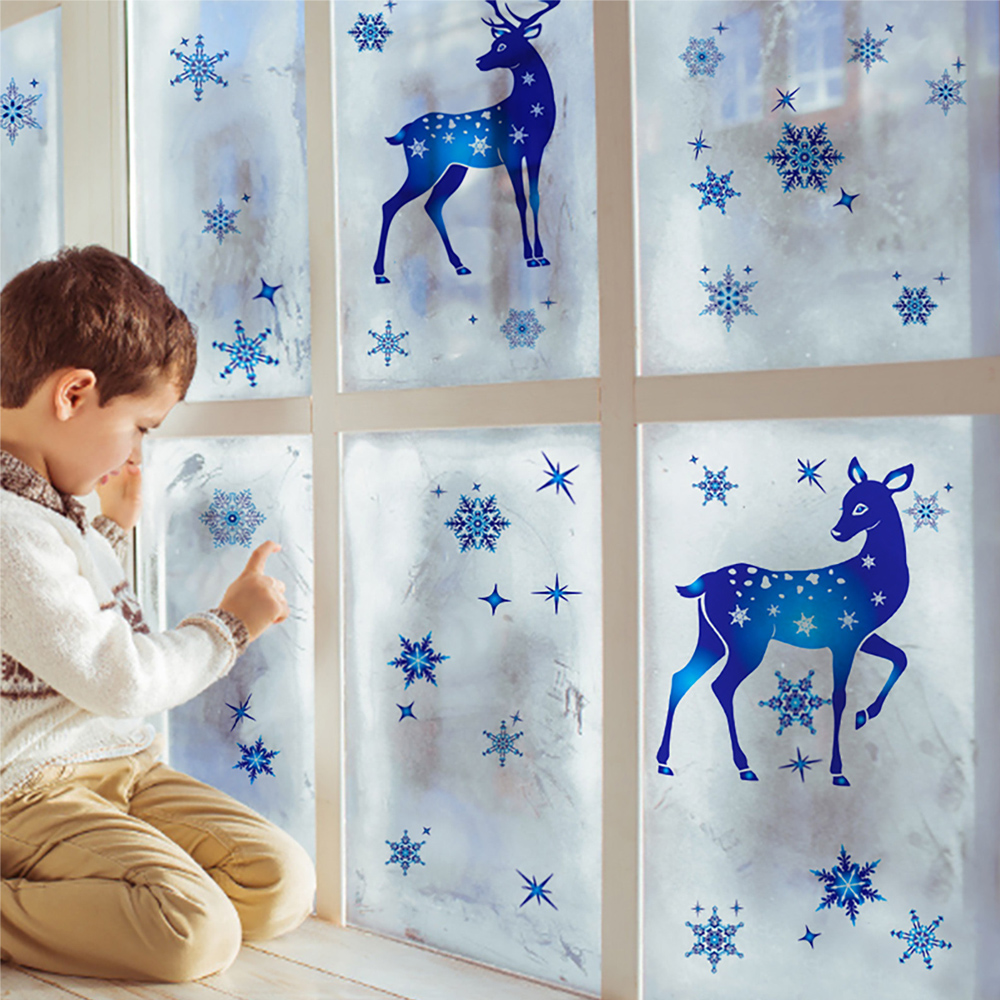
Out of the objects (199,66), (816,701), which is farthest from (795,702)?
(199,66)

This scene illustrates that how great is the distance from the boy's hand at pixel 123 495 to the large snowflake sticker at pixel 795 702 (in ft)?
3.05

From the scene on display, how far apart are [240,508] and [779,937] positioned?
0.86 m

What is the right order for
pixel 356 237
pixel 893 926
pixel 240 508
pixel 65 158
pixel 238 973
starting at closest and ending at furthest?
1. pixel 893 926
2. pixel 238 973
3. pixel 356 237
4. pixel 240 508
5. pixel 65 158

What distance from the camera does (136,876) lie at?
106 centimetres

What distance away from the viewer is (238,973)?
1.11 m

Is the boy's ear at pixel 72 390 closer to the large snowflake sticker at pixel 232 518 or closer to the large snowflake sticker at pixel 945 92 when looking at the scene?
the large snowflake sticker at pixel 232 518

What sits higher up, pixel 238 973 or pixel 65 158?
pixel 65 158

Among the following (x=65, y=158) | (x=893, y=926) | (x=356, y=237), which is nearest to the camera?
(x=893, y=926)

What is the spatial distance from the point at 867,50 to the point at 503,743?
84 centimetres

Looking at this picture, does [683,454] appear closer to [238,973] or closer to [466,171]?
[466,171]

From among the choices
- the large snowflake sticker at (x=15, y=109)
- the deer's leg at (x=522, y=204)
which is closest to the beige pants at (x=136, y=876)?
the deer's leg at (x=522, y=204)

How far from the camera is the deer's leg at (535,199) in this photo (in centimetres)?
110

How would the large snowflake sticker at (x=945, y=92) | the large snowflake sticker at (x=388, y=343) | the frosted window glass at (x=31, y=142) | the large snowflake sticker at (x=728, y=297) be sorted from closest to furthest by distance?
1. the large snowflake sticker at (x=945, y=92)
2. the large snowflake sticker at (x=728, y=297)
3. the large snowflake sticker at (x=388, y=343)
4. the frosted window glass at (x=31, y=142)

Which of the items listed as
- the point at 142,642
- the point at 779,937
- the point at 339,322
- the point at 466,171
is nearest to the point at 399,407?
the point at 339,322
